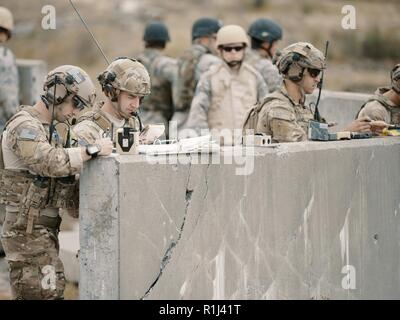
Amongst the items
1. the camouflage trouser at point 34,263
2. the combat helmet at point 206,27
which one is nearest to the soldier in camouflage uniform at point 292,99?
the camouflage trouser at point 34,263

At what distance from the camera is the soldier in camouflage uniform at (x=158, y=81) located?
16.2m

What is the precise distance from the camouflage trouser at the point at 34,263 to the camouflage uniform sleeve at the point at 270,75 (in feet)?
20.0

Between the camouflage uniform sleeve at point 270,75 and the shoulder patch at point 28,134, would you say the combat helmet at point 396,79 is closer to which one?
the camouflage uniform sleeve at point 270,75

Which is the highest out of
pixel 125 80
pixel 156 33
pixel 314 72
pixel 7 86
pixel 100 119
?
pixel 156 33

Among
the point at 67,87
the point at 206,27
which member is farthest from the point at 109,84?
the point at 206,27

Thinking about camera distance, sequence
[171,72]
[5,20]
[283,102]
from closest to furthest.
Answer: [283,102] < [5,20] < [171,72]

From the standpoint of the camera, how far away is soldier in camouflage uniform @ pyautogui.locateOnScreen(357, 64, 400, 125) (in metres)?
11.2

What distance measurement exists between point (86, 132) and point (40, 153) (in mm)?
520

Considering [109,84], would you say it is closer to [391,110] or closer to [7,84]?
[391,110]

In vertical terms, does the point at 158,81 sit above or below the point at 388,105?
above

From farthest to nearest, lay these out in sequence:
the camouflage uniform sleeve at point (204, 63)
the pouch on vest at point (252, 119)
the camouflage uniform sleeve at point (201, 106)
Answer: the camouflage uniform sleeve at point (204, 63) → the camouflage uniform sleeve at point (201, 106) → the pouch on vest at point (252, 119)

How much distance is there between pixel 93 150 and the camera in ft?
26.5

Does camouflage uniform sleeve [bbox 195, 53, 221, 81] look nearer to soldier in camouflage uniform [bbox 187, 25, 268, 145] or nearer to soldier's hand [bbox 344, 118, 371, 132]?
soldier in camouflage uniform [bbox 187, 25, 268, 145]

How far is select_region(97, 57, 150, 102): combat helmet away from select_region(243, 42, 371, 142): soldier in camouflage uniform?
4.20ft
